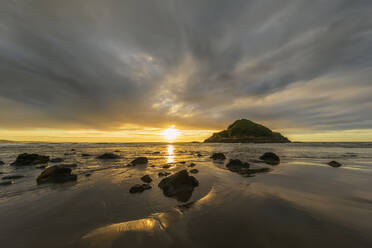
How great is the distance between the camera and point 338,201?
19.8ft

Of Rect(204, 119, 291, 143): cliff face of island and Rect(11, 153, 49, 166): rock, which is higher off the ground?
Rect(204, 119, 291, 143): cliff face of island

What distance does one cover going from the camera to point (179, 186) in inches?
302

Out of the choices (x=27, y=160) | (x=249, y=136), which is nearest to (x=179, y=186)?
(x=27, y=160)

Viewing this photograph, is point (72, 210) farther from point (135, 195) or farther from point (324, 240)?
point (324, 240)

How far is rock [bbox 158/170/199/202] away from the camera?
22.9ft

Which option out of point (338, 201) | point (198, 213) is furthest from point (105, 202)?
point (338, 201)

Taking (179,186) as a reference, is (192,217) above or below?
below

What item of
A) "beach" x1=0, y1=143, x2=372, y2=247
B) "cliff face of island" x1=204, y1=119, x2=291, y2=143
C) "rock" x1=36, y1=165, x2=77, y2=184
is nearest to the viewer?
"beach" x1=0, y1=143, x2=372, y2=247

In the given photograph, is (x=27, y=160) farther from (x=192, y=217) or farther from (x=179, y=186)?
(x=192, y=217)

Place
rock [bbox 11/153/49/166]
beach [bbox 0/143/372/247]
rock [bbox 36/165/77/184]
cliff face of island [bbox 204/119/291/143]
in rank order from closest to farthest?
beach [bbox 0/143/372/247] < rock [bbox 36/165/77/184] < rock [bbox 11/153/49/166] < cliff face of island [bbox 204/119/291/143]

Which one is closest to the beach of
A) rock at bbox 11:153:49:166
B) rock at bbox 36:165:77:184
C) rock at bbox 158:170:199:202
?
rock at bbox 158:170:199:202

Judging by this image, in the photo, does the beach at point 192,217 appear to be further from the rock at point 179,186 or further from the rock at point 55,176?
the rock at point 55,176

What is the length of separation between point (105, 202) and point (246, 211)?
622 centimetres

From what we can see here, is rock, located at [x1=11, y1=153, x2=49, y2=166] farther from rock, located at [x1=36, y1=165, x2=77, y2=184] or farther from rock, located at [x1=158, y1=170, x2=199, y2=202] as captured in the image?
rock, located at [x1=158, y1=170, x2=199, y2=202]
